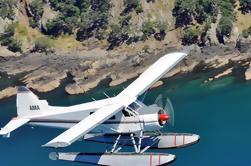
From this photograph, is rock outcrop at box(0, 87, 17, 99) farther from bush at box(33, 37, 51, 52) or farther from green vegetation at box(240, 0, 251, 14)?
green vegetation at box(240, 0, 251, 14)

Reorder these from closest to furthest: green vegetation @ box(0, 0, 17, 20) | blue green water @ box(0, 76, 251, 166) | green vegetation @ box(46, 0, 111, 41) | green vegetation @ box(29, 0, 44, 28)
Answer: blue green water @ box(0, 76, 251, 166) < green vegetation @ box(46, 0, 111, 41) < green vegetation @ box(0, 0, 17, 20) < green vegetation @ box(29, 0, 44, 28)

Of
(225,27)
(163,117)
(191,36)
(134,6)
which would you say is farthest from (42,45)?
(163,117)

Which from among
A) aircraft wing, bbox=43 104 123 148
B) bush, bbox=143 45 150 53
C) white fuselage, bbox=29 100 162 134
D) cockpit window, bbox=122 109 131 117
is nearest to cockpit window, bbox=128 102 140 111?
cockpit window, bbox=122 109 131 117

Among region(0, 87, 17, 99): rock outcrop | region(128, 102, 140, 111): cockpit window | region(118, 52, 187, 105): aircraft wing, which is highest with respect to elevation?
region(0, 87, 17, 99): rock outcrop

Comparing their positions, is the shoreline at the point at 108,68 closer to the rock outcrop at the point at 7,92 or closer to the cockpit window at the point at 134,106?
the rock outcrop at the point at 7,92

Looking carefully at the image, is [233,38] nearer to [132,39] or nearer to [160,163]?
[132,39]

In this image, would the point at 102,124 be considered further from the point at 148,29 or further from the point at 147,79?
the point at 148,29

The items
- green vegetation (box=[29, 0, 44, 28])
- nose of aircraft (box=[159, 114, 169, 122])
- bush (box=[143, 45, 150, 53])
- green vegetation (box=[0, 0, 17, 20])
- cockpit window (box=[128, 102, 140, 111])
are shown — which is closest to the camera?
nose of aircraft (box=[159, 114, 169, 122])
